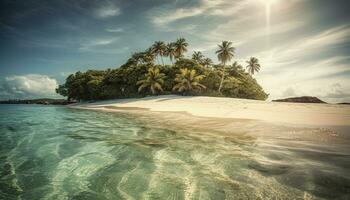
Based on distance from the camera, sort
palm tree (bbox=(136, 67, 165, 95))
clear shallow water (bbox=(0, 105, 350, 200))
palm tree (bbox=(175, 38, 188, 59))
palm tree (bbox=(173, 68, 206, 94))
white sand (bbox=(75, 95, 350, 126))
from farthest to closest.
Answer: palm tree (bbox=(175, 38, 188, 59)) < palm tree (bbox=(136, 67, 165, 95)) < palm tree (bbox=(173, 68, 206, 94)) < white sand (bbox=(75, 95, 350, 126)) < clear shallow water (bbox=(0, 105, 350, 200))

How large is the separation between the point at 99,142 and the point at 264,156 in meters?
6.21

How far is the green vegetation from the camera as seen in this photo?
47.2m

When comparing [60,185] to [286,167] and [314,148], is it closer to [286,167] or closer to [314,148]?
[286,167]

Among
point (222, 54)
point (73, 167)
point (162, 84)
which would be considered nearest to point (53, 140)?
point (73, 167)

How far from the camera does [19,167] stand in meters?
5.68

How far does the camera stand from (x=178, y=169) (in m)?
5.50

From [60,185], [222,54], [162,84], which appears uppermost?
[222,54]

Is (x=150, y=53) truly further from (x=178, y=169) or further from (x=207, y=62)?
(x=178, y=169)

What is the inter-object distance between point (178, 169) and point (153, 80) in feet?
140

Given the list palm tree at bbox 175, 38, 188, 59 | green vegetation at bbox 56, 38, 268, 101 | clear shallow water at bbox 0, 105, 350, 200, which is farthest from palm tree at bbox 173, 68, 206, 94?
clear shallow water at bbox 0, 105, 350, 200

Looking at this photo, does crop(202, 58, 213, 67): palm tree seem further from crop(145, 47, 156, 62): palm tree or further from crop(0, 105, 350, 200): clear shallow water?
crop(0, 105, 350, 200): clear shallow water

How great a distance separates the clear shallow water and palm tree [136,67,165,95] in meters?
38.5

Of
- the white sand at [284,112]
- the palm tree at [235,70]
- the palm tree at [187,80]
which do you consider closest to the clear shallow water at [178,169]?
the white sand at [284,112]

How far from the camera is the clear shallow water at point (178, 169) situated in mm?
4094
